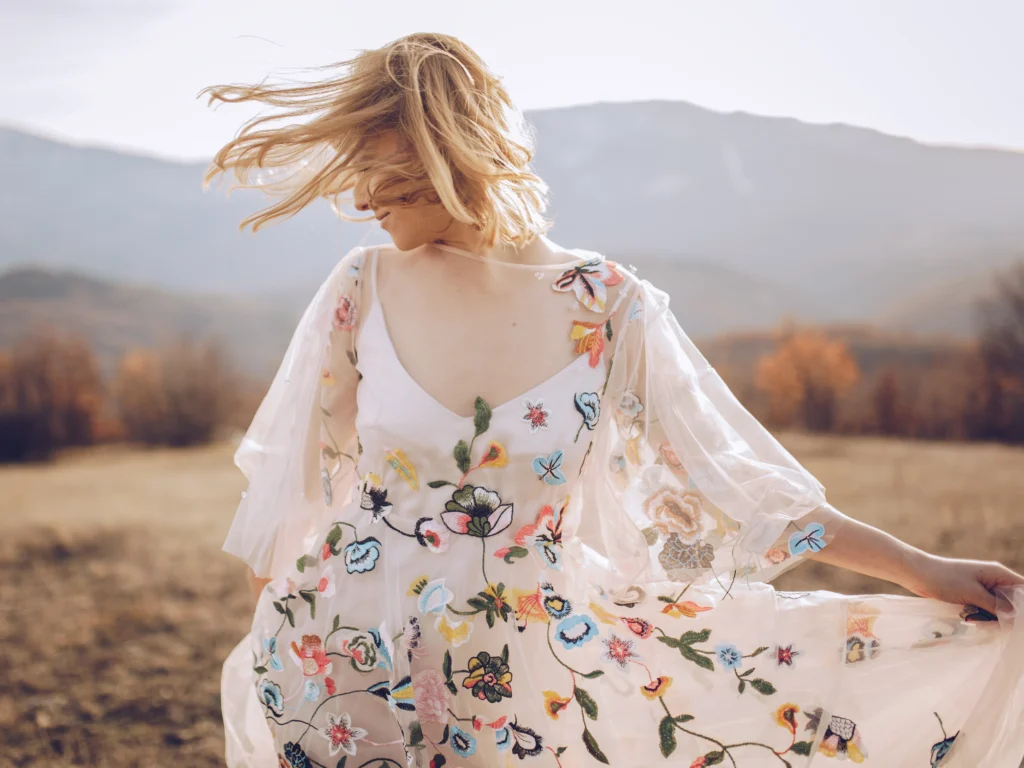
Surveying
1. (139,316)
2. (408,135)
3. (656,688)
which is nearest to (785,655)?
(656,688)

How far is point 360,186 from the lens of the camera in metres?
1.01

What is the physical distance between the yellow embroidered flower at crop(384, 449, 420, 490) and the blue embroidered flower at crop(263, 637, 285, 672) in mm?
266

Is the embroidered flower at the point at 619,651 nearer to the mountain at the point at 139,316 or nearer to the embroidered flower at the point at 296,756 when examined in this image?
the embroidered flower at the point at 296,756

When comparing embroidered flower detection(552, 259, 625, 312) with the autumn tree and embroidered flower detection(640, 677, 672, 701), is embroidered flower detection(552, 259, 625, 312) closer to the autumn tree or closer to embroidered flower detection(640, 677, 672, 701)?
embroidered flower detection(640, 677, 672, 701)

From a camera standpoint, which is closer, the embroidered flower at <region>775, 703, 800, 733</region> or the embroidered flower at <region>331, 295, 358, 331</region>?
the embroidered flower at <region>775, 703, 800, 733</region>

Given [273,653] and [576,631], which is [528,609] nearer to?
[576,631]

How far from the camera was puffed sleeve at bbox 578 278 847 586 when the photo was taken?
3.24 feet

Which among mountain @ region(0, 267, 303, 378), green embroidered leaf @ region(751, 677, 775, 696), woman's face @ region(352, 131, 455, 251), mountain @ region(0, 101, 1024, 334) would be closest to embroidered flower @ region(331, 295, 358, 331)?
woman's face @ region(352, 131, 455, 251)

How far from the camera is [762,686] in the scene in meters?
0.96

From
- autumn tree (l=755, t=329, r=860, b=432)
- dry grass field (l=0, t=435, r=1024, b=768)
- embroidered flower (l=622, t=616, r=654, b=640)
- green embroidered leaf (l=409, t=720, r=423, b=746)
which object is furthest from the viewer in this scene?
autumn tree (l=755, t=329, r=860, b=432)

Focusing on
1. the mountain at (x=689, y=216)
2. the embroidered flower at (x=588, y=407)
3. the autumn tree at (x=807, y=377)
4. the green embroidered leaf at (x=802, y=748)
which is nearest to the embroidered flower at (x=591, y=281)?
the embroidered flower at (x=588, y=407)

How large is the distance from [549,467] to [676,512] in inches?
7.5

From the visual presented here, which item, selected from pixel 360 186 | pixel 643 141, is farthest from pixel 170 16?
pixel 643 141

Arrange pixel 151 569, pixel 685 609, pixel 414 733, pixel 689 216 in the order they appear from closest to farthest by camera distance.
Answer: pixel 414 733
pixel 685 609
pixel 151 569
pixel 689 216
